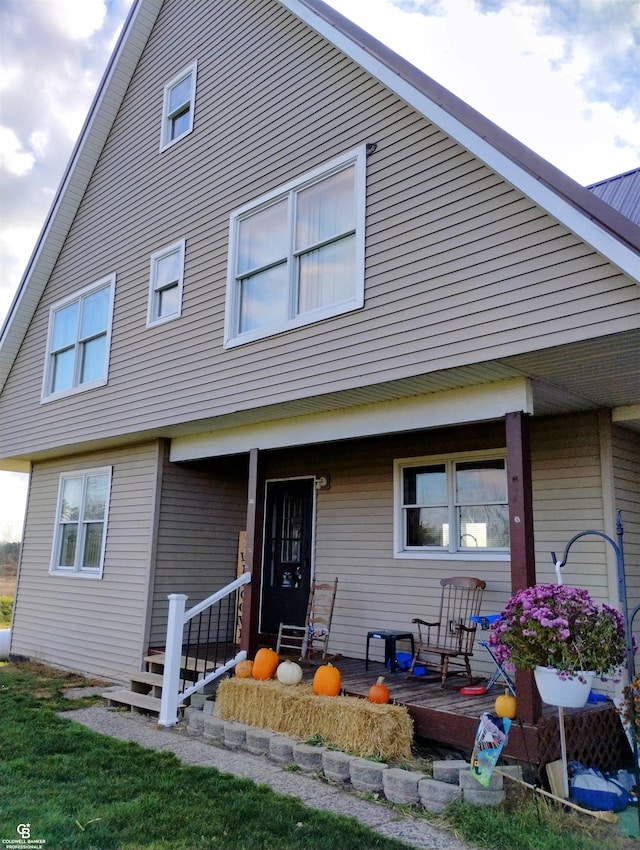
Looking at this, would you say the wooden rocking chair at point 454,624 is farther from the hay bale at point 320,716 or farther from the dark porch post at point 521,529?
the dark porch post at point 521,529

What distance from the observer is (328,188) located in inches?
249

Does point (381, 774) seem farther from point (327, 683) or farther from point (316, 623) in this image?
point (316, 623)

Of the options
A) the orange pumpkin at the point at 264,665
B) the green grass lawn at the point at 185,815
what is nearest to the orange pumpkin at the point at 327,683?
the orange pumpkin at the point at 264,665

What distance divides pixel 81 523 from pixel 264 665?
4869mm

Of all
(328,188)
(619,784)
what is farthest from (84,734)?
(328,188)

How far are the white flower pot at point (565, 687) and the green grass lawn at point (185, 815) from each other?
2.12ft

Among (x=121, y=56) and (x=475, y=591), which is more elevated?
(x=121, y=56)

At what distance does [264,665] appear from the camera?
6129 millimetres

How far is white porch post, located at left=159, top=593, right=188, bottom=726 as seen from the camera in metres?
6.22

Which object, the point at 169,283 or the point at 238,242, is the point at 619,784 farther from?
the point at 169,283

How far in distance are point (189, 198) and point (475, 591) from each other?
17.9ft

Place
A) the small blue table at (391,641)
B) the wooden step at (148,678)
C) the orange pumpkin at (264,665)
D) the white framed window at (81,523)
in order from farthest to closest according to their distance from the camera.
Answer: the white framed window at (81,523) < the wooden step at (148,678) < the small blue table at (391,641) < the orange pumpkin at (264,665)

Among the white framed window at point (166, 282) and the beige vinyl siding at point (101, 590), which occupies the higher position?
the white framed window at point (166, 282)

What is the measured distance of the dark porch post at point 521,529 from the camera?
446 centimetres
